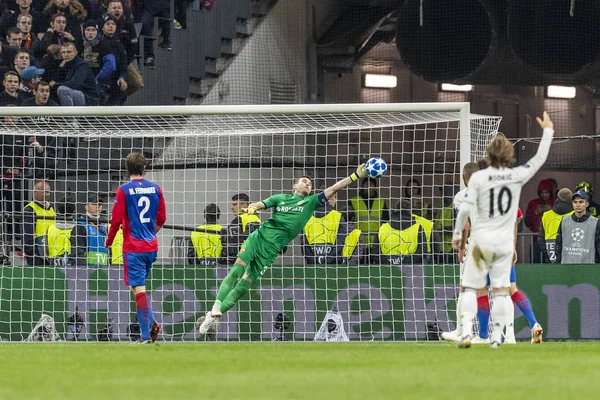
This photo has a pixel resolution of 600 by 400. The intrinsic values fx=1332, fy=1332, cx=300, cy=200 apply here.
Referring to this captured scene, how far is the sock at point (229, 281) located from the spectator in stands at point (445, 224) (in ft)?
10.9

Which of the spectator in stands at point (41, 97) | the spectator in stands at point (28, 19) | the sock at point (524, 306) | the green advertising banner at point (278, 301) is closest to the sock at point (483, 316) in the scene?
→ the sock at point (524, 306)

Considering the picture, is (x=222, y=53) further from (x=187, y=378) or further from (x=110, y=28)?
(x=187, y=378)

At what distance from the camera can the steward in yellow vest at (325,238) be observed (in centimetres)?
1897

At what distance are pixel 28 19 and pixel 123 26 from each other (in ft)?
5.74

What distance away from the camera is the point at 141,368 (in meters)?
10.6

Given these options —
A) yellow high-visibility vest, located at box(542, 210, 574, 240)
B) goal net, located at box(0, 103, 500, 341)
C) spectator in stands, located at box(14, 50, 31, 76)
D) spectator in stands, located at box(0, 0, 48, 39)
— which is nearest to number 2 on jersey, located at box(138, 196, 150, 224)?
goal net, located at box(0, 103, 500, 341)

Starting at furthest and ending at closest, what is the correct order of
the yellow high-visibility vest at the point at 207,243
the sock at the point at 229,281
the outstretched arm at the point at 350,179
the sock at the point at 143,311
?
1. the yellow high-visibility vest at the point at 207,243
2. the sock at the point at 229,281
3. the outstretched arm at the point at 350,179
4. the sock at the point at 143,311

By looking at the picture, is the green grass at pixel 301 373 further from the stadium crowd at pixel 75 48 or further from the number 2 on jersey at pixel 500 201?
the stadium crowd at pixel 75 48

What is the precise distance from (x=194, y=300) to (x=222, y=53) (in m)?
8.84

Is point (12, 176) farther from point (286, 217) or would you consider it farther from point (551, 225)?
point (551, 225)

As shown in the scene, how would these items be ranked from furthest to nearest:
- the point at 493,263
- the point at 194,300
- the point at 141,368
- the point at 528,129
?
1. the point at 528,129
2. the point at 194,300
3. the point at 493,263
4. the point at 141,368

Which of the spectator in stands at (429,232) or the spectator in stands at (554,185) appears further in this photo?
the spectator in stands at (554,185)

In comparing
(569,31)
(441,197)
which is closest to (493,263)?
(441,197)

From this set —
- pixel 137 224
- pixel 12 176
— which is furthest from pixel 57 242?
pixel 137 224
